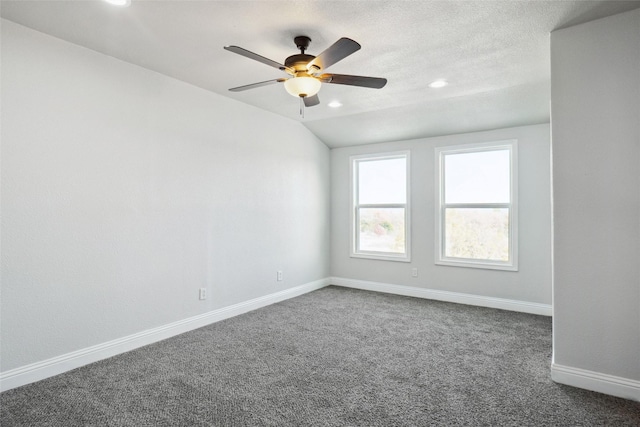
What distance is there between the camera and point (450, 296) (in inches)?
196

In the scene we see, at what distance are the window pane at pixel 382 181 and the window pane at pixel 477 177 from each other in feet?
2.19

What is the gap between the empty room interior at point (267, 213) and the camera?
2371 millimetres

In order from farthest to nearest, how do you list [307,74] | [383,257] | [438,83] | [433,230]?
[383,257], [433,230], [438,83], [307,74]

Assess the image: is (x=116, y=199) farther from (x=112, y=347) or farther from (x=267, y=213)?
(x=267, y=213)

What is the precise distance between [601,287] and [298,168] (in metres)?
3.85

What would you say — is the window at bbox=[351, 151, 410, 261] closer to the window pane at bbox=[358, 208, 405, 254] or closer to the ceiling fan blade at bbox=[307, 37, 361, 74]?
the window pane at bbox=[358, 208, 405, 254]

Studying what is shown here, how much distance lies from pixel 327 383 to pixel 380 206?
3510mm

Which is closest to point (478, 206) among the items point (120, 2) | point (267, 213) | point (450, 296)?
point (450, 296)

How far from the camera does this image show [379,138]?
543 cm

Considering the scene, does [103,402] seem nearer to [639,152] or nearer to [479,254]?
[639,152]

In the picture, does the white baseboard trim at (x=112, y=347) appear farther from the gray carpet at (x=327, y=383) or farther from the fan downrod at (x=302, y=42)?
the fan downrod at (x=302, y=42)

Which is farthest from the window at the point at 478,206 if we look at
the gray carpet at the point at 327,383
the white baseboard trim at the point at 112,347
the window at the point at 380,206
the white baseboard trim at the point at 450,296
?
the white baseboard trim at the point at 112,347

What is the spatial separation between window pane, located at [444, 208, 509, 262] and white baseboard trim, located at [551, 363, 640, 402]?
2.22 m

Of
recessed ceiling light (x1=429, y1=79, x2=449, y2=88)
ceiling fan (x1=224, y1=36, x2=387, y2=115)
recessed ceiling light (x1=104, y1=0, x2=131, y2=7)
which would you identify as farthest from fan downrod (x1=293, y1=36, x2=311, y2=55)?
recessed ceiling light (x1=429, y1=79, x2=449, y2=88)
